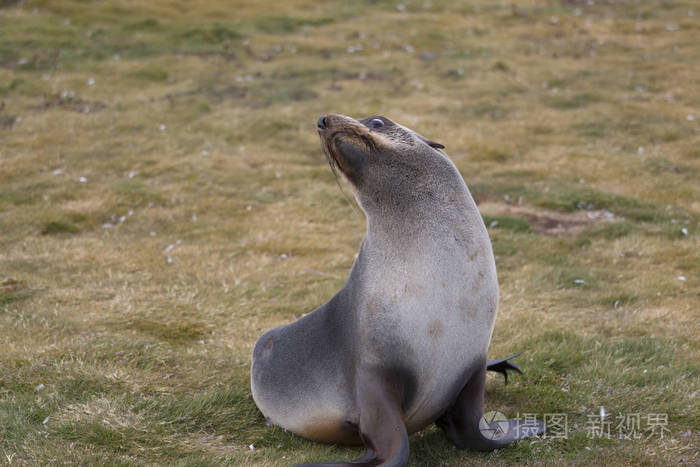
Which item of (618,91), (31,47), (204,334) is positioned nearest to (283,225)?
(204,334)

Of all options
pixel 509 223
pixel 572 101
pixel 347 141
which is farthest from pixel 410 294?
pixel 572 101

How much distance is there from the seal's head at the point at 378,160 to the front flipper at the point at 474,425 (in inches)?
38.5

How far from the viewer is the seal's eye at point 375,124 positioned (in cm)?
356

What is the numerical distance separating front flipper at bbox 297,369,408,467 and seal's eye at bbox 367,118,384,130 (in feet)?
3.88

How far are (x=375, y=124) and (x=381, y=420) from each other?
1.43 m

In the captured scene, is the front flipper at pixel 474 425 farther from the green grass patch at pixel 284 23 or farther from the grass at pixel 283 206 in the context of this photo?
the green grass patch at pixel 284 23

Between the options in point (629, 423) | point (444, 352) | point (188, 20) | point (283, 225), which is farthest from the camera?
point (188, 20)

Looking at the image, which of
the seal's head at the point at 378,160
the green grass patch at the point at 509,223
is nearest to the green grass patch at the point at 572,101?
the green grass patch at the point at 509,223

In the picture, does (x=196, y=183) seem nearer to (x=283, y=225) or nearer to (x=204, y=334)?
(x=283, y=225)

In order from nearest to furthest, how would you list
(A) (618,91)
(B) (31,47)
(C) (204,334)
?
(C) (204,334), (A) (618,91), (B) (31,47)

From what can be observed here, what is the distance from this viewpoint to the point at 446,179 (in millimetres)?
3584

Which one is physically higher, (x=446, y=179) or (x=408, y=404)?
(x=446, y=179)

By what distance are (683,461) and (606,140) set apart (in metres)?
7.24

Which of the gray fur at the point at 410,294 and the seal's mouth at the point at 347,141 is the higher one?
the seal's mouth at the point at 347,141
